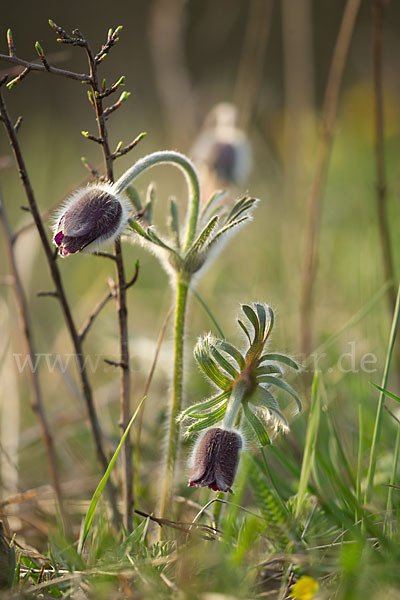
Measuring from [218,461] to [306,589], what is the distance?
0.25m

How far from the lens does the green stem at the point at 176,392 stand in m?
1.31

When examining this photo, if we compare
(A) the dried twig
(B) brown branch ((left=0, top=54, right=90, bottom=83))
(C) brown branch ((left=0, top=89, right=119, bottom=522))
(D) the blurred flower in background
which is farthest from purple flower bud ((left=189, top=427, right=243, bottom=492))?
(D) the blurred flower in background

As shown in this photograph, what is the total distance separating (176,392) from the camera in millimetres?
1307

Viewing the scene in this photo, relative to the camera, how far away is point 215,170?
102 inches

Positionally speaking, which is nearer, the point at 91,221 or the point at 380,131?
the point at 91,221

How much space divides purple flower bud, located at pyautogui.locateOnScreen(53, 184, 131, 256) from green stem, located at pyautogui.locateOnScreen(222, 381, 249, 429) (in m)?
0.38

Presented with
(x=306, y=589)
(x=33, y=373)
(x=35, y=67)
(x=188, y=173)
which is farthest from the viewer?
(x=33, y=373)

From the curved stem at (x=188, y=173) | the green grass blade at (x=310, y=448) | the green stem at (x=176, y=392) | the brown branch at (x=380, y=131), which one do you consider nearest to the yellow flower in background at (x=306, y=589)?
the green grass blade at (x=310, y=448)

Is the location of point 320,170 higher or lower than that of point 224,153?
lower

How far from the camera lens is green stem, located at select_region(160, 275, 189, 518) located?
4.29ft

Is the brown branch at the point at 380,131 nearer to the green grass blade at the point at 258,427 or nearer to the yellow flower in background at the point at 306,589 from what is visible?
the green grass blade at the point at 258,427

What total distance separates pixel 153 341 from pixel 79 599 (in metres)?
1.37

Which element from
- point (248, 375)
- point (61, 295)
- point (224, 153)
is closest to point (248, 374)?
point (248, 375)

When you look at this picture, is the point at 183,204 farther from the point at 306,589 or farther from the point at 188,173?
the point at 306,589
